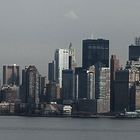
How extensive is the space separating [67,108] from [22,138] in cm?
11697

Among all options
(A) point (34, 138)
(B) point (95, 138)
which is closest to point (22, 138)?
(A) point (34, 138)

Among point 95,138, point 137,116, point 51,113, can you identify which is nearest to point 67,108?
point 51,113

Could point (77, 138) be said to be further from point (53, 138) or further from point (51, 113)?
point (51, 113)

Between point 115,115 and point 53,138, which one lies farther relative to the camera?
point 115,115

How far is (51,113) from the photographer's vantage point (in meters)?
198

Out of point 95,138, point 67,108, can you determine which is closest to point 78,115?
point 67,108

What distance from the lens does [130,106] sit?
199 meters

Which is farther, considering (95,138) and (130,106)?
(130,106)

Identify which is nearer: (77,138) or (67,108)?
(77,138)

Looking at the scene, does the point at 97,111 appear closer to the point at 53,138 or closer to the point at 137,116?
the point at 137,116

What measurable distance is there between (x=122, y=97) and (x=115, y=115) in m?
8.50

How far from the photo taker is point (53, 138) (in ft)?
279

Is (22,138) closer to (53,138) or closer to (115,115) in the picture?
(53,138)

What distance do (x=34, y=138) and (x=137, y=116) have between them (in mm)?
109307
